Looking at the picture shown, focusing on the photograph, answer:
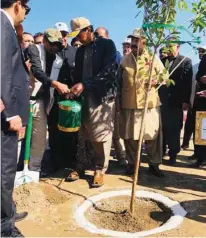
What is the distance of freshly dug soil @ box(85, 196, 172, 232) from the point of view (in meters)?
3.97

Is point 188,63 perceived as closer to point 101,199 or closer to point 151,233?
point 101,199

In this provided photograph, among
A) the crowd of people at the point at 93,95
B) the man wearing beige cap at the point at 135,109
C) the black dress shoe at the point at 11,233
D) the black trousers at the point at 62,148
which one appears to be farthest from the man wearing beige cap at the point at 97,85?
the black dress shoe at the point at 11,233

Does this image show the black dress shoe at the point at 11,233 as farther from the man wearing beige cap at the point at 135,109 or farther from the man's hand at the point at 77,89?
the man wearing beige cap at the point at 135,109

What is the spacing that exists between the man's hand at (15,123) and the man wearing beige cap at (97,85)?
1.74m

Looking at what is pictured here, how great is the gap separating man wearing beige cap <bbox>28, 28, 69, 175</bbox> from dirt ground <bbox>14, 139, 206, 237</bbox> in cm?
53

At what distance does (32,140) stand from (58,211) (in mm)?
1291

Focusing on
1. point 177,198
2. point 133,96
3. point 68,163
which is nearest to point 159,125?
point 133,96

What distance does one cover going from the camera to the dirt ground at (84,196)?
12.4 feet

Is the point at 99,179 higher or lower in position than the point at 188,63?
lower

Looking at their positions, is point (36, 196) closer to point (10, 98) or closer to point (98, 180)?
point (98, 180)

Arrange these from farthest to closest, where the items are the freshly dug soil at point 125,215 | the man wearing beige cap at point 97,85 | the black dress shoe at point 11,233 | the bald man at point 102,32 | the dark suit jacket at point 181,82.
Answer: the bald man at point 102,32
the dark suit jacket at point 181,82
the man wearing beige cap at point 97,85
the freshly dug soil at point 125,215
the black dress shoe at point 11,233

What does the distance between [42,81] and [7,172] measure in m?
2.09

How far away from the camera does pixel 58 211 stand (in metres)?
4.29

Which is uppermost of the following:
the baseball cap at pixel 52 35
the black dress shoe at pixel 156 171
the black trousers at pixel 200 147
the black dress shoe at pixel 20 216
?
the baseball cap at pixel 52 35
